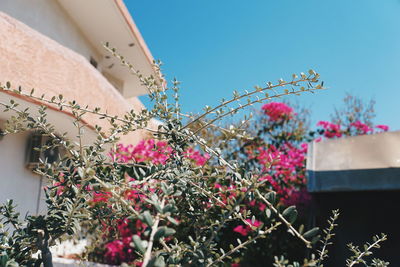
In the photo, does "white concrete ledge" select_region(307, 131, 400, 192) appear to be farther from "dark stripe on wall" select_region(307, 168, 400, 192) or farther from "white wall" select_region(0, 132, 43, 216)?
"white wall" select_region(0, 132, 43, 216)

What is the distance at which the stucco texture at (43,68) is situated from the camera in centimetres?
465

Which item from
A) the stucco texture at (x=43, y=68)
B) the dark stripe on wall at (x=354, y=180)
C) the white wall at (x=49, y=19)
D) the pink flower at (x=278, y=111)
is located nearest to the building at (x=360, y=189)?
the dark stripe on wall at (x=354, y=180)

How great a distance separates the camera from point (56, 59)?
5.47 m

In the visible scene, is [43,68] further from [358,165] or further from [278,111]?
[278,111]

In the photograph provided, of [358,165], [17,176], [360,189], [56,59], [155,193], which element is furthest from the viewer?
[17,176]

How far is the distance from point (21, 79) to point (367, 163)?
4741 millimetres

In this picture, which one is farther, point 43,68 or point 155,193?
point 43,68

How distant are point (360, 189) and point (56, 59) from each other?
15.9 feet

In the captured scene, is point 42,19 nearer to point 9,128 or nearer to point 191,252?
point 9,128

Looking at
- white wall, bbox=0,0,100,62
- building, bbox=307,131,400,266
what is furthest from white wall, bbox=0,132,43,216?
building, bbox=307,131,400,266

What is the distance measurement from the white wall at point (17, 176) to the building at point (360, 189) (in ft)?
17.4

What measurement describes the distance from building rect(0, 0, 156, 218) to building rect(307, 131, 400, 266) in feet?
9.12

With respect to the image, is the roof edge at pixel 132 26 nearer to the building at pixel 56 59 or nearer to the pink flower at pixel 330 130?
the building at pixel 56 59

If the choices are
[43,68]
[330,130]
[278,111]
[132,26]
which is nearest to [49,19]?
[132,26]
